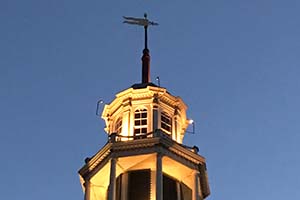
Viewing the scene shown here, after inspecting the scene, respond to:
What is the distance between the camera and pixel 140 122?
65.5 meters

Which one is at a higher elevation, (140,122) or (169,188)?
(140,122)

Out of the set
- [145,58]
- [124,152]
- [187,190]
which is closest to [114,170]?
[124,152]

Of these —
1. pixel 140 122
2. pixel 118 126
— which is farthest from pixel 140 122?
pixel 118 126

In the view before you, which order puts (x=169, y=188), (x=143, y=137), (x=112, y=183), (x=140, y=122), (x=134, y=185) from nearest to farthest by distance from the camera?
(x=112, y=183) < (x=134, y=185) < (x=169, y=188) < (x=143, y=137) < (x=140, y=122)

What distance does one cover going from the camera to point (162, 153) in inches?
2432

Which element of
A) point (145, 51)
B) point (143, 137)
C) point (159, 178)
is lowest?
point (159, 178)

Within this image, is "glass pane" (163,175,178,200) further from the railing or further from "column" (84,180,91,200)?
"column" (84,180,91,200)

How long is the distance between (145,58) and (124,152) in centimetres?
1061

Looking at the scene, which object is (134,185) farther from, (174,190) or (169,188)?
(174,190)

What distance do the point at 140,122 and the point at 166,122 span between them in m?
2.13

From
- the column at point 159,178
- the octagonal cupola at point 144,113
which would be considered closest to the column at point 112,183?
the column at point 159,178
